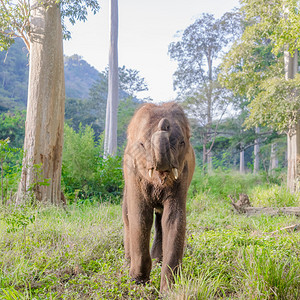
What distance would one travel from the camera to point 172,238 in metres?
2.93

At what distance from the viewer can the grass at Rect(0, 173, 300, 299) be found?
9.53 ft

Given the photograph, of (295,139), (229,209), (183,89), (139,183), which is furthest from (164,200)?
(183,89)

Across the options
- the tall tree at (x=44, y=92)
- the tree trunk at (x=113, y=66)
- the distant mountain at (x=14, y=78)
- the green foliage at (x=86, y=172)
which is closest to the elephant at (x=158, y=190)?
the tall tree at (x=44, y=92)

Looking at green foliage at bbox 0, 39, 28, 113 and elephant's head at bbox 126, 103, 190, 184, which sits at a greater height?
green foliage at bbox 0, 39, 28, 113

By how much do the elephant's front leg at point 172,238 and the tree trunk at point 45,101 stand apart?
15.6 feet

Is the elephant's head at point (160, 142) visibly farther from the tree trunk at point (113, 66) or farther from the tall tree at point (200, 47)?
the tall tree at point (200, 47)

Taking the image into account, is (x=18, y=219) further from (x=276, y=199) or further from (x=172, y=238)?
(x=276, y=199)

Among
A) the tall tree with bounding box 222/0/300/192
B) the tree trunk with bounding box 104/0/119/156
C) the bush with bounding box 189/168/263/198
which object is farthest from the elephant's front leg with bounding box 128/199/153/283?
the tree trunk with bounding box 104/0/119/156

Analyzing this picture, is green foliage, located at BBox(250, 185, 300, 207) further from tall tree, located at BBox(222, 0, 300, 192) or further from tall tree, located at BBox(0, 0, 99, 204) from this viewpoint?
tall tree, located at BBox(0, 0, 99, 204)

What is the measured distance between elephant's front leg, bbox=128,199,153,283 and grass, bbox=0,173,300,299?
14 centimetres

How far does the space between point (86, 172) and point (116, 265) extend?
20.5 ft

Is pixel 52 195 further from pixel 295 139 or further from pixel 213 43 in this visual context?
pixel 213 43

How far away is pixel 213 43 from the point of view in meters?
27.6

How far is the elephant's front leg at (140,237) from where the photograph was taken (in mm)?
3094
